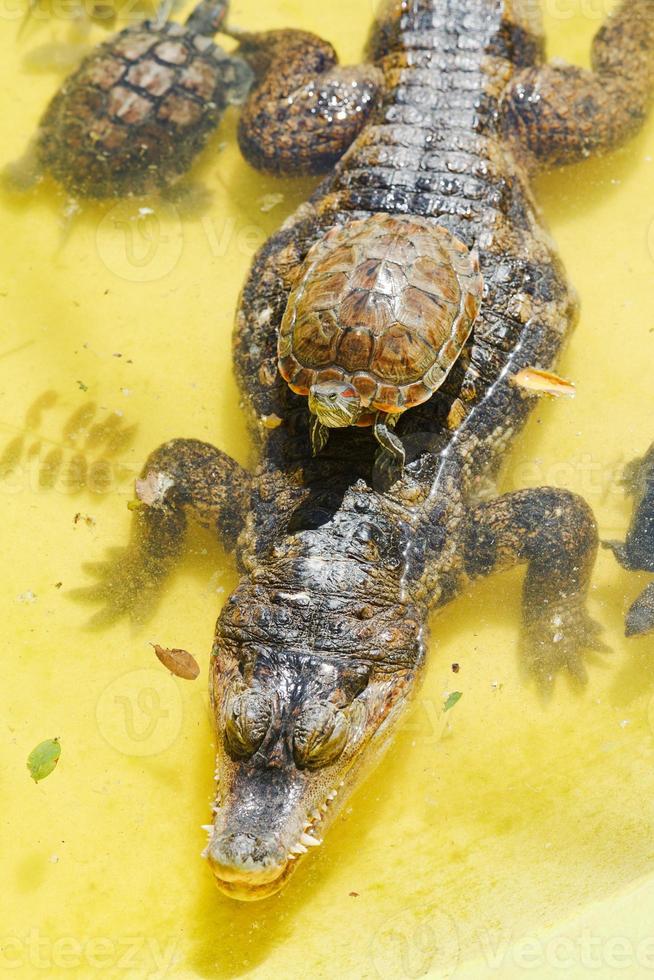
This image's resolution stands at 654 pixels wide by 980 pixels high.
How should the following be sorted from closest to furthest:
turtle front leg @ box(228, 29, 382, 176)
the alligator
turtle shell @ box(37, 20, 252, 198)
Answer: the alligator → turtle front leg @ box(228, 29, 382, 176) → turtle shell @ box(37, 20, 252, 198)

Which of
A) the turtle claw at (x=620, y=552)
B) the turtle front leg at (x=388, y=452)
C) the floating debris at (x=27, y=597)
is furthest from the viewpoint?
the floating debris at (x=27, y=597)

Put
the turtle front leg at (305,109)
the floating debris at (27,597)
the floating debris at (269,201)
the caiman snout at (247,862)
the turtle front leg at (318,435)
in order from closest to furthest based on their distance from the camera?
the caiman snout at (247,862), the turtle front leg at (318,435), the floating debris at (27,597), the turtle front leg at (305,109), the floating debris at (269,201)

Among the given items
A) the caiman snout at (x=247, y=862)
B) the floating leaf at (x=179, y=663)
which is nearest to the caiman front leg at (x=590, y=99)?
the floating leaf at (x=179, y=663)

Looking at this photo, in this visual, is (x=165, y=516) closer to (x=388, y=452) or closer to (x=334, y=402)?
(x=388, y=452)

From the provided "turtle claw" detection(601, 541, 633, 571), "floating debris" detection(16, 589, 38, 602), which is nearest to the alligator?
"turtle claw" detection(601, 541, 633, 571)

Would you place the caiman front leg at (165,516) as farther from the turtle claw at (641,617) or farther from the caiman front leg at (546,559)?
the turtle claw at (641,617)

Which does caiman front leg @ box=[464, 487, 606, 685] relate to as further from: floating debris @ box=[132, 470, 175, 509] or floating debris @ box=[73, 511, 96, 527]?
floating debris @ box=[73, 511, 96, 527]
